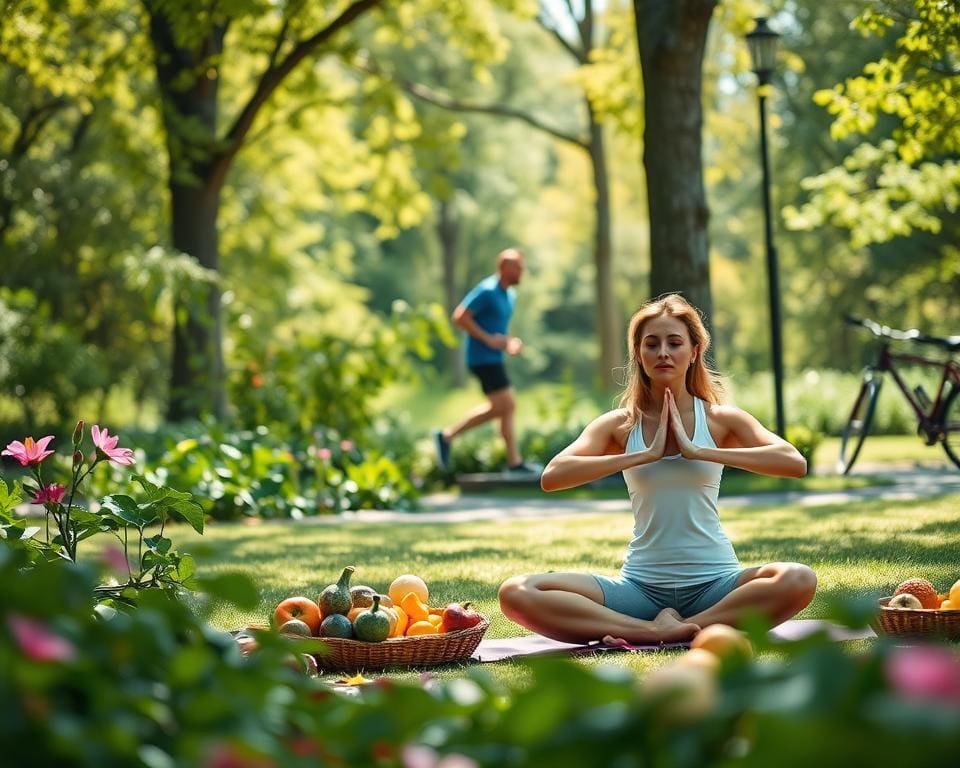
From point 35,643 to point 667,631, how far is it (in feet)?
13.3

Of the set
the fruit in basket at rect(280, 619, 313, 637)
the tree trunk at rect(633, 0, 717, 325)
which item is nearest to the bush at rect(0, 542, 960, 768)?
the fruit in basket at rect(280, 619, 313, 637)

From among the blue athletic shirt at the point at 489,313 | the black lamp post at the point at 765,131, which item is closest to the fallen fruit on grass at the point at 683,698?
the blue athletic shirt at the point at 489,313

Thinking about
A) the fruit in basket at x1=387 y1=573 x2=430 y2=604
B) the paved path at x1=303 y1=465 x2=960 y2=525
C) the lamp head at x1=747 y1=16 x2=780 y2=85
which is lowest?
the paved path at x1=303 y1=465 x2=960 y2=525

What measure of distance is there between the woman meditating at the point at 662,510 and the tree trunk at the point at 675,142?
271 inches

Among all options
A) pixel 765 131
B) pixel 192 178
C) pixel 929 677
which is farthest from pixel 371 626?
pixel 192 178

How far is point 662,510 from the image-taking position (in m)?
5.83

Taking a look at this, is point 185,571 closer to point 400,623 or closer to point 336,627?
point 336,627

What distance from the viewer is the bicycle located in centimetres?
1259

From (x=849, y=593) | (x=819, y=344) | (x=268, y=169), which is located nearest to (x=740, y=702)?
(x=849, y=593)

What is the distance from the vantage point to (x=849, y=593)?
21.6ft

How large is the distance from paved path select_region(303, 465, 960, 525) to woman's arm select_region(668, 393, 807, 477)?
5935 millimetres

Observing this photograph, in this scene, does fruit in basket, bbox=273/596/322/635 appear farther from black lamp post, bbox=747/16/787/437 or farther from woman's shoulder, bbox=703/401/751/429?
black lamp post, bbox=747/16/787/437

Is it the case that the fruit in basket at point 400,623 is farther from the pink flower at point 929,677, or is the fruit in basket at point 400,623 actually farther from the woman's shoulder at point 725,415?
the pink flower at point 929,677

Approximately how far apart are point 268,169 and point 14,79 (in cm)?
621
